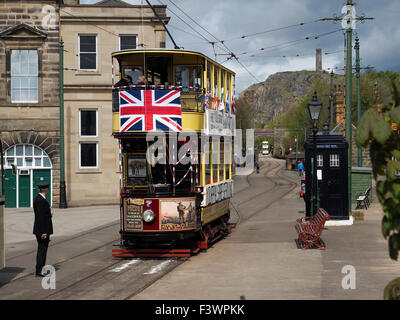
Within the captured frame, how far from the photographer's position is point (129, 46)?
31719 millimetres

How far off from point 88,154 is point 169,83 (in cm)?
1719

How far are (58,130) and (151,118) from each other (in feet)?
60.3

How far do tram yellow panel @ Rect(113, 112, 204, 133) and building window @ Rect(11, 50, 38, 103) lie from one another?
18.3 m

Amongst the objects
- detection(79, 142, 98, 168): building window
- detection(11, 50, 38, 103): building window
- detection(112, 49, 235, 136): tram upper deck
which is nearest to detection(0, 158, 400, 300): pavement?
detection(112, 49, 235, 136): tram upper deck

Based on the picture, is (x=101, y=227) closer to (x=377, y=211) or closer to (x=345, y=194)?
(x=345, y=194)

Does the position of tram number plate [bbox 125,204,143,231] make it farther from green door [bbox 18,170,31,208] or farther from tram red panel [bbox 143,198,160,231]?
green door [bbox 18,170,31,208]

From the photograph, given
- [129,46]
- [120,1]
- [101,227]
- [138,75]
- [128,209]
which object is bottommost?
[101,227]

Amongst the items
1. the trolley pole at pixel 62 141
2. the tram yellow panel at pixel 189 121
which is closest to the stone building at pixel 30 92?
the trolley pole at pixel 62 141

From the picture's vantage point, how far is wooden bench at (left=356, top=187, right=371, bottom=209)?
26516 mm

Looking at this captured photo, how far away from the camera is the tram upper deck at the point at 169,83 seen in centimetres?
1384

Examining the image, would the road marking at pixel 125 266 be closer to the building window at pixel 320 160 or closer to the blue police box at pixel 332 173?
the blue police box at pixel 332 173

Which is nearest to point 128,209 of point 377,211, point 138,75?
point 138,75

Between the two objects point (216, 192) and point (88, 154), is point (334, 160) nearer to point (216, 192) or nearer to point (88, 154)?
point (216, 192)

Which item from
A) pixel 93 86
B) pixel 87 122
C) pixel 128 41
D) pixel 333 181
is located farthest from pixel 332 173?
pixel 128 41
